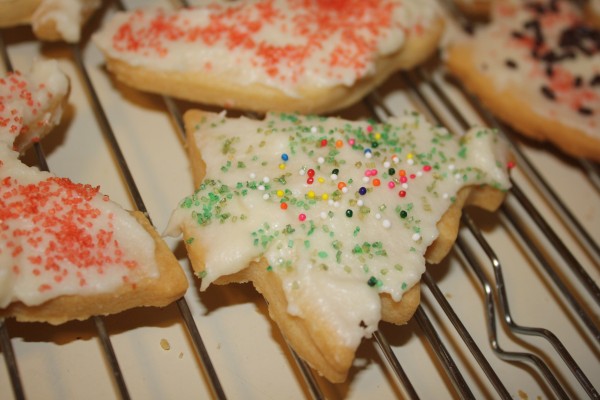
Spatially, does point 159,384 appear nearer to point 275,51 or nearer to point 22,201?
point 22,201

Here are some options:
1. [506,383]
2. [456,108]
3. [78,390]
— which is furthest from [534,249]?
[78,390]

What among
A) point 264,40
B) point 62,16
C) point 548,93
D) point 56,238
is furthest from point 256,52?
point 548,93

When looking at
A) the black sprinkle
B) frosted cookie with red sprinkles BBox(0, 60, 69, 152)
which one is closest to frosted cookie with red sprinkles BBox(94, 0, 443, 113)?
frosted cookie with red sprinkles BBox(0, 60, 69, 152)

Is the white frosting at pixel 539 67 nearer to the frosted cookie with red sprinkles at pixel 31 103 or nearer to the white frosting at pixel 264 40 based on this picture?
the white frosting at pixel 264 40

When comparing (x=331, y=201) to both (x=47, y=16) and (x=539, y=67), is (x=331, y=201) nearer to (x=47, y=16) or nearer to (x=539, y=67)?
(x=47, y=16)

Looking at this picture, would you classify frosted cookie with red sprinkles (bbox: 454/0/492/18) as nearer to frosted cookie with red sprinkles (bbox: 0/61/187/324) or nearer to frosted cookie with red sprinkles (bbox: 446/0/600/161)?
frosted cookie with red sprinkles (bbox: 446/0/600/161)

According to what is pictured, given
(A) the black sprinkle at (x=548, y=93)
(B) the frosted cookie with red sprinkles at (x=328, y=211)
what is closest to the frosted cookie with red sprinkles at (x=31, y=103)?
(B) the frosted cookie with red sprinkles at (x=328, y=211)
